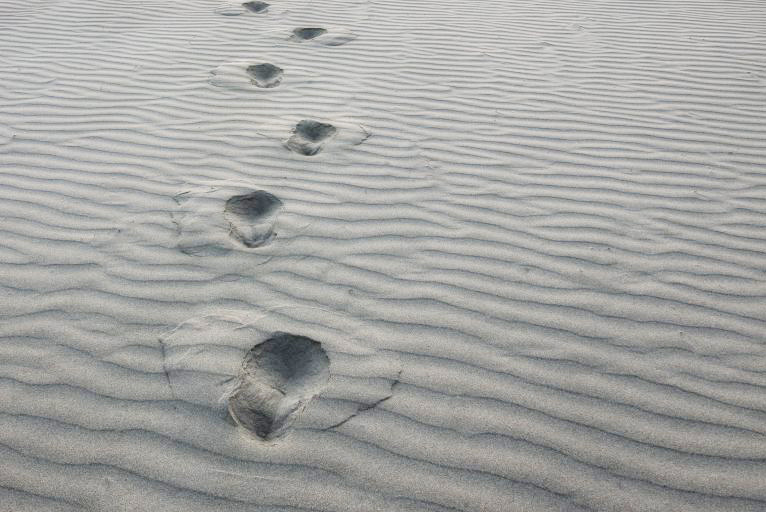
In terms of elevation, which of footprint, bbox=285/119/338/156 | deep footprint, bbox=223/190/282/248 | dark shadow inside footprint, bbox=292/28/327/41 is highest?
dark shadow inside footprint, bbox=292/28/327/41

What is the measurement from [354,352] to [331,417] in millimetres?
306

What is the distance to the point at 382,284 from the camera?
236cm

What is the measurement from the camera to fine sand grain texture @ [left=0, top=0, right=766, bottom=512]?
1.69m

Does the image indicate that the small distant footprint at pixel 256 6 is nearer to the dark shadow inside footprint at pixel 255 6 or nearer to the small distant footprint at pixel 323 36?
the dark shadow inside footprint at pixel 255 6

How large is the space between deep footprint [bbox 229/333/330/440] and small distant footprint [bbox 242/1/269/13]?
15.6 feet

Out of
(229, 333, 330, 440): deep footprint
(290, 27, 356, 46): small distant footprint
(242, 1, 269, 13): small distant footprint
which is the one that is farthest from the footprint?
(242, 1, 269, 13): small distant footprint

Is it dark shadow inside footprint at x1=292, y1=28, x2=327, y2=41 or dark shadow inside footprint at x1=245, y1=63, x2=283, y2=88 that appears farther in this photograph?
dark shadow inside footprint at x1=292, y1=28, x2=327, y2=41

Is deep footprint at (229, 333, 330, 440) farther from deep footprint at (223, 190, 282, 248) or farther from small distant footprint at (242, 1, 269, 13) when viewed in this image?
small distant footprint at (242, 1, 269, 13)

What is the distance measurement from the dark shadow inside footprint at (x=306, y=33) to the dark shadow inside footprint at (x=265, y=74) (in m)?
0.77

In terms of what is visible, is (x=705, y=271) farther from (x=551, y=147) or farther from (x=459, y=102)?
(x=459, y=102)

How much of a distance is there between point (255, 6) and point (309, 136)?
313 centimetres

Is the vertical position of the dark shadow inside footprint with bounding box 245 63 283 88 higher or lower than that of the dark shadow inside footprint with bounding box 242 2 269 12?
lower

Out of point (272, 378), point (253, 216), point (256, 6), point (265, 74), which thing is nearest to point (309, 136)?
point (253, 216)

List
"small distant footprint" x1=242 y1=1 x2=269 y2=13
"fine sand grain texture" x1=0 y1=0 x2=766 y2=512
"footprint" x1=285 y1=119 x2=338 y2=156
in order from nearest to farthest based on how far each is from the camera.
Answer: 1. "fine sand grain texture" x1=0 y1=0 x2=766 y2=512
2. "footprint" x1=285 y1=119 x2=338 y2=156
3. "small distant footprint" x1=242 y1=1 x2=269 y2=13
